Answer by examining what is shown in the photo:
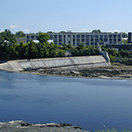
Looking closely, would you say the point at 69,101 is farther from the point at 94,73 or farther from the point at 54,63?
the point at 54,63

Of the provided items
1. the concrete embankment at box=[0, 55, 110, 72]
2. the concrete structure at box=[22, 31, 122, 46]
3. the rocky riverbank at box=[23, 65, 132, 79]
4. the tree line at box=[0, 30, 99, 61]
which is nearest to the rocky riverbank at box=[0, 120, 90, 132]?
A: the rocky riverbank at box=[23, 65, 132, 79]

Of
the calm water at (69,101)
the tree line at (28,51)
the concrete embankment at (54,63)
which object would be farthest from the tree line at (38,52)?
the calm water at (69,101)

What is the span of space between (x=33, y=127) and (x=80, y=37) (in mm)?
58577

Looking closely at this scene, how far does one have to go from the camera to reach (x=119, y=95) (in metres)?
25.5

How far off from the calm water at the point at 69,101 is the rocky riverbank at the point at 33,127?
115 centimetres

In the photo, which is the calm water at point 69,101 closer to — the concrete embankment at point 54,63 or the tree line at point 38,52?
the concrete embankment at point 54,63

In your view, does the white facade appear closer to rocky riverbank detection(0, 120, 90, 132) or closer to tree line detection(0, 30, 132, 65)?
tree line detection(0, 30, 132, 65)

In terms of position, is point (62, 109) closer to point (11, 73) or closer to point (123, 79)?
point (123, 79)

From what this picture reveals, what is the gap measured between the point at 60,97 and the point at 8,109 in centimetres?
526

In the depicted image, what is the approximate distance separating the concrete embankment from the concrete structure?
2049 cm

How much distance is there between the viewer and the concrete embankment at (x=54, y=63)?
40656 mm

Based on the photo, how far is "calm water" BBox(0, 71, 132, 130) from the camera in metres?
18.2

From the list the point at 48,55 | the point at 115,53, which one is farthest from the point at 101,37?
the point at 48,55

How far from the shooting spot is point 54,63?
1822 inches
